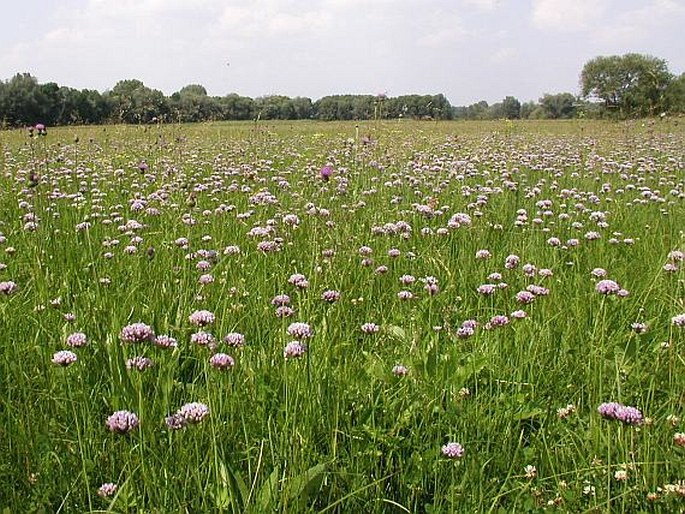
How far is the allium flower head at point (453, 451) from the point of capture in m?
1.82

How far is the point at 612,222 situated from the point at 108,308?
14.2 ft

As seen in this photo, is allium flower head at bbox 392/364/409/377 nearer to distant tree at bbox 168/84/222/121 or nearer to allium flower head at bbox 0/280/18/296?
allium flower head at bbox 0/280/18/296

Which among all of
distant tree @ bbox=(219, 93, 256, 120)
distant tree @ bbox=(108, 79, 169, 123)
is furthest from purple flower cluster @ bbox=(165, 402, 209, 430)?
distant tree @ bbox=(219, 93, 256, 120)

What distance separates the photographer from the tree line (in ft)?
23.6

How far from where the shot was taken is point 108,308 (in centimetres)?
266

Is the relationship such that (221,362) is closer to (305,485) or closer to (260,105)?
(305,485)

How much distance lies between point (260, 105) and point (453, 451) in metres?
5.66

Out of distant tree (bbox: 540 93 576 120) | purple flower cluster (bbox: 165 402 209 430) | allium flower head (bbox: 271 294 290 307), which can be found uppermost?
distant tree (bbox: 540 93 576 120)

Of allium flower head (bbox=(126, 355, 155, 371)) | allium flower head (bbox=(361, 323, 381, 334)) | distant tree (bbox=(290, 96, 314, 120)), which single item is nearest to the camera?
allium flower head (bbox=(126, 355, 155, 371))

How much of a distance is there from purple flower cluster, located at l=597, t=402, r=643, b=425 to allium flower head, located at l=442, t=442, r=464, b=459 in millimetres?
430

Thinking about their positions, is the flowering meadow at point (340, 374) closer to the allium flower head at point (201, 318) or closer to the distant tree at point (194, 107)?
the allium flower head at point (201, 318)

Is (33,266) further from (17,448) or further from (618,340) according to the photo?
(618,340)

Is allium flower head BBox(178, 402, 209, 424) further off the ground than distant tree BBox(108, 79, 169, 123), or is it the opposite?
distant tree BBox(108, 79, 169, 123)

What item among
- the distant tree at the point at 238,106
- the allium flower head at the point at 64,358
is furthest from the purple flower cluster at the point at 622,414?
the distant tree at the point at 238,106
